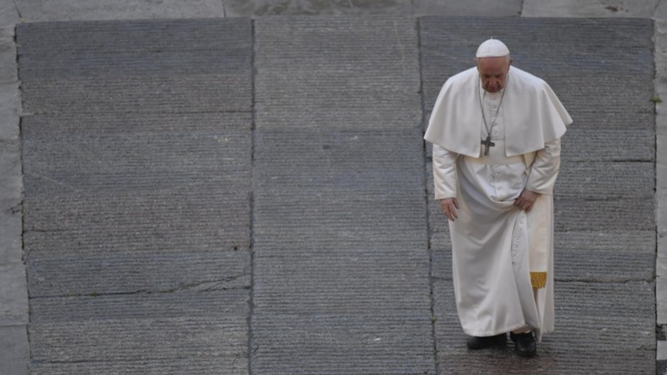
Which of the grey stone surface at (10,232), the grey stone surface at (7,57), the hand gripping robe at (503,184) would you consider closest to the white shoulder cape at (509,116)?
the hand gripping robe at (503,184)

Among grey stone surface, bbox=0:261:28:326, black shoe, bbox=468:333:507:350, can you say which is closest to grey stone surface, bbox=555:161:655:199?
black shoe, bbox=468:333:507:350

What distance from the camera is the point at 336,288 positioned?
8367mm

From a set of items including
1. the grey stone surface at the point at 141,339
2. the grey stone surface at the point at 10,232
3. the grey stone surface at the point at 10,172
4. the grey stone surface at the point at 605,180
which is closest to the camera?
the grey stone surface at the point at 141,339

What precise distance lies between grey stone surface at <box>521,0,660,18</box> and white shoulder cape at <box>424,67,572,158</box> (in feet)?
11.5

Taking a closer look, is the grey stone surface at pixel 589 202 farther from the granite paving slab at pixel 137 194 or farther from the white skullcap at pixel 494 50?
the white skullcap at pixel 494 50

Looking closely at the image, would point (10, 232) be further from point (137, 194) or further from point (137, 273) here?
point (137, 273)

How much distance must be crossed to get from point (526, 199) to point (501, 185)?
164 mm

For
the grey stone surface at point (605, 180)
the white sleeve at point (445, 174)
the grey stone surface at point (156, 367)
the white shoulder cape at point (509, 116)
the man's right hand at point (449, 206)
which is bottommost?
A: the grey stone surface at point (156, 367)

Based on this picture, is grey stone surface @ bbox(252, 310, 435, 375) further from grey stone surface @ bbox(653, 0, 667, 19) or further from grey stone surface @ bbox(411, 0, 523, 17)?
grey stone surface @ bbox(653, 0, 667, 19)

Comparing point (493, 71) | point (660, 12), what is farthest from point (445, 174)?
point (660, 12)

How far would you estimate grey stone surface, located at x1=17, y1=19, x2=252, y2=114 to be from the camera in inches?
386

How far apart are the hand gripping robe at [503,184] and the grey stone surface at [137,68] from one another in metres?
2.84

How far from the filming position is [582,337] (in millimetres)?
7938

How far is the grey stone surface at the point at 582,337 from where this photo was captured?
769cm
